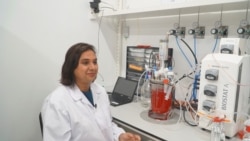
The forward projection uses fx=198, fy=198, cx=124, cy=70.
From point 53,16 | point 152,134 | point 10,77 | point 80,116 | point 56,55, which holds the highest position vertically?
point 53,16

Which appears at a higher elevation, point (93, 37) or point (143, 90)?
point (93, 37)

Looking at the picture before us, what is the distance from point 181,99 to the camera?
74.1 inches

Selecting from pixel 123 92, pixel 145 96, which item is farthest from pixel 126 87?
pixel 145 96

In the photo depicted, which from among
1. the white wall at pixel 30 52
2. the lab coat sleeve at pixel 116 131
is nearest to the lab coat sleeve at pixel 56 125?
the lab coat sleeve at pixel 116 131

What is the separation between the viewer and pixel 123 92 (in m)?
1.99

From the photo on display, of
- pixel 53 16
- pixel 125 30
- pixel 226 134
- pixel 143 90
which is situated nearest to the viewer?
pixel 226 134

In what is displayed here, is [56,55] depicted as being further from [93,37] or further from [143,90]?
[143,90]

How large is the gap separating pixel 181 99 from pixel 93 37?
1.12 m

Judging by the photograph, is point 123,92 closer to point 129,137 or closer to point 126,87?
point 126,87

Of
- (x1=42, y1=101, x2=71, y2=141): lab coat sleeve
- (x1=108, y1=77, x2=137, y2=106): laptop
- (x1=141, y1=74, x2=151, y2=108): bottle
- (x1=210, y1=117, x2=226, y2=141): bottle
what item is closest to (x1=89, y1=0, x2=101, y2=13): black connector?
(x1=108, y1=77, x2=137, y2=106): laptop

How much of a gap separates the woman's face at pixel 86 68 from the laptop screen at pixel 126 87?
63 centimetres

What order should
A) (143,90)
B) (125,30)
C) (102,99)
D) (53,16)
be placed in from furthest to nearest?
(125,30) → (143,90) → (53,16) → (102,99)

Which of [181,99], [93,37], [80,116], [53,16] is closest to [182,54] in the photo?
[181,99]

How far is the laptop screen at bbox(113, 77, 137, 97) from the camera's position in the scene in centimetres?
192
